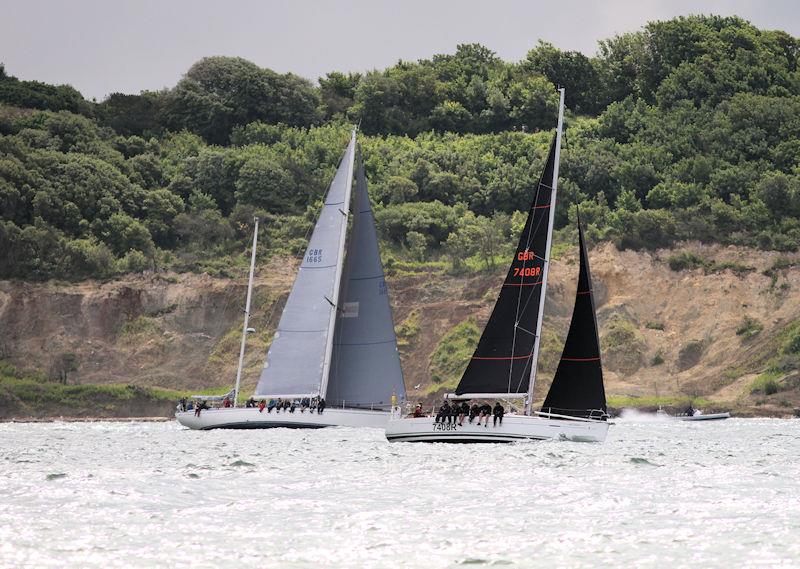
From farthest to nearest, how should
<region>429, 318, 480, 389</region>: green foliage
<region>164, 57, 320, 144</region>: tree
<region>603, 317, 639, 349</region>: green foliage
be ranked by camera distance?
<region>164, 57, 320, 144</region>: tree
<region>603, 317, 639, 349</region>: green foliage
<region>429, 318, 480, 389</region>: green foliage

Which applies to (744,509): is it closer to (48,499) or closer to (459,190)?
(48,499)

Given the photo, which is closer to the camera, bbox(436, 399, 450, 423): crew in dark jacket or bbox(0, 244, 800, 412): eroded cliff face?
bbox(436, 399, 450, 423): crew in dark jacket

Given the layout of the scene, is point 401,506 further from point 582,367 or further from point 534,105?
point 534,105

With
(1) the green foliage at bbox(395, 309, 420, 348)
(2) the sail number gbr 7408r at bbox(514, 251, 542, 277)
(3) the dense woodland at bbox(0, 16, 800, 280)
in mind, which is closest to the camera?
(2) the sail number gbr 7408r at bbox(514, 251, 542, 277)

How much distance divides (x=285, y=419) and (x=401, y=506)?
95.7ft

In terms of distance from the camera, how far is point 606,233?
9600 centimetres

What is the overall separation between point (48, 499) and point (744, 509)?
13.4 meters

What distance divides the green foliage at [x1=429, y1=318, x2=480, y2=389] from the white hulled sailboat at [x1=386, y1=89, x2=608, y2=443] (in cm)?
4245

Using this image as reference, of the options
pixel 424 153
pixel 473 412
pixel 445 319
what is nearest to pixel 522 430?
pixel 473 412

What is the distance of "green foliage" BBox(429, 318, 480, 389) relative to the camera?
3406 inches

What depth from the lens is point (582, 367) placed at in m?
41.1

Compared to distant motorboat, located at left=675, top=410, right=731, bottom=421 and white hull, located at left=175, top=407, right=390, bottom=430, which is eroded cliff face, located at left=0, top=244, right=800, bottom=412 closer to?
distant motorboat, located at left=675, top=410, right=731, bottom=421

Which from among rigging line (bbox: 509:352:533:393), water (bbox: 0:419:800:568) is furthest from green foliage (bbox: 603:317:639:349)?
rigging line (bbox: 509:352:533:393)

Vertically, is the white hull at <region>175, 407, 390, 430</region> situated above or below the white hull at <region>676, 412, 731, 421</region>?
below
